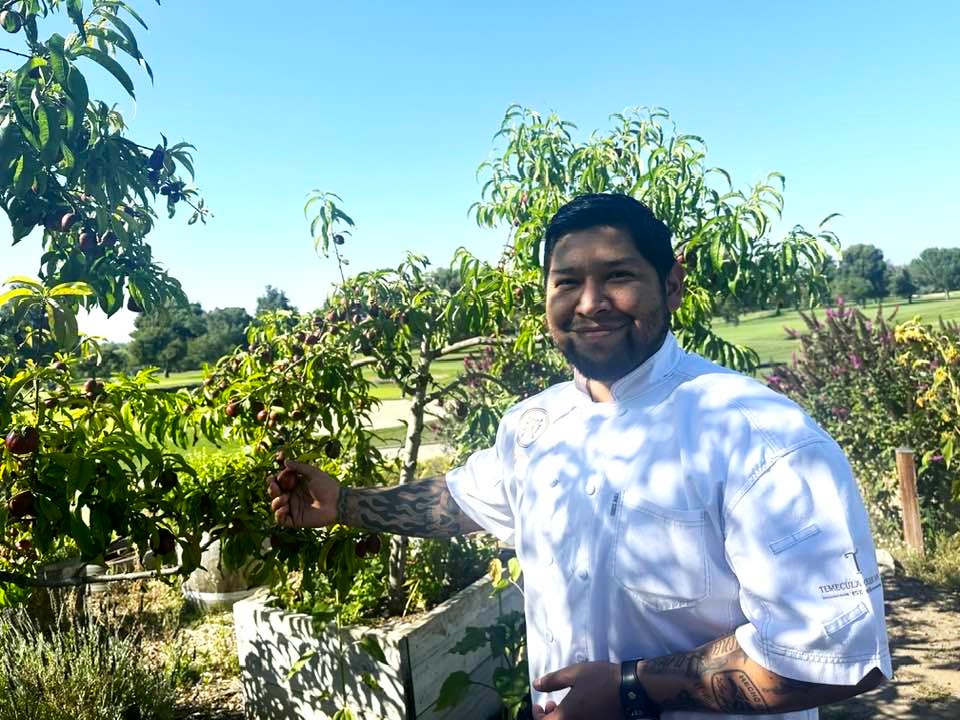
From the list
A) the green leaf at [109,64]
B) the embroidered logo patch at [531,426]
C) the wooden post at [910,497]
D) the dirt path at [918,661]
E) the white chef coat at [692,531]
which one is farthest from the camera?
the wooden post at [910,497]

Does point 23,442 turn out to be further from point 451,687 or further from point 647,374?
point 451,687

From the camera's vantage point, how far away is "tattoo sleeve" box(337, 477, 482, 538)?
2.11m

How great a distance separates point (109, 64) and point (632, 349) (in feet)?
5.72

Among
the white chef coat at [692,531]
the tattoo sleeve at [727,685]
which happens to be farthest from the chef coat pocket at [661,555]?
the tattoo sleeve at [727,685]

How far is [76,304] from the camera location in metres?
2.15

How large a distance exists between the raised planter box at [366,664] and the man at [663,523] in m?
1.74

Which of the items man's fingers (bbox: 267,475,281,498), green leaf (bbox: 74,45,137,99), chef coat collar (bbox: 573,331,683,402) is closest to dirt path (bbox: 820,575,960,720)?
chef coat collar (bbox: 573,331,683,402)

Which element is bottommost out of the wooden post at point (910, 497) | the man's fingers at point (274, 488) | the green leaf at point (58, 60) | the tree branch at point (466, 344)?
the wooden post at point (910, 497)

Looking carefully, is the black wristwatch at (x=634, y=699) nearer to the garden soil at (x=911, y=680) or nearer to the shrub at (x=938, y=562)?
the garden soil at (x=911, y=680)

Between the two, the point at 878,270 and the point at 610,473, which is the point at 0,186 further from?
the point at 878,270

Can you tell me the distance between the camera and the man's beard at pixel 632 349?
1543 millimetres

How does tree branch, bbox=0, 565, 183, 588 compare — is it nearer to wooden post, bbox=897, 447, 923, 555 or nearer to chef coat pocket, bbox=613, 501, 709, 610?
chef coat pocket, bbox=613, 501, 709, 610

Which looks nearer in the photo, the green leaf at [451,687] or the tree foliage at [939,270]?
the green leaf at [451,687]

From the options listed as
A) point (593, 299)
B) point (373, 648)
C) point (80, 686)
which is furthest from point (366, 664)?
point (593, 299)
